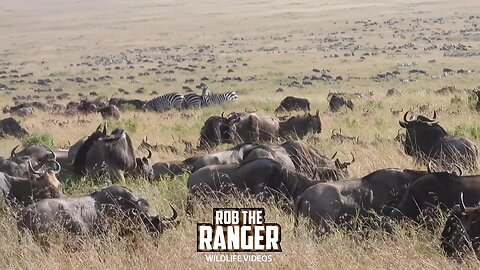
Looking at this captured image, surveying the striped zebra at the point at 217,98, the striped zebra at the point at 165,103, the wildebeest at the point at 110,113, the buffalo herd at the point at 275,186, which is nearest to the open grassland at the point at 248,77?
the buffalo herd at the point at 275,186

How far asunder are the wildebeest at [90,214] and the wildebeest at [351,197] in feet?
4.22

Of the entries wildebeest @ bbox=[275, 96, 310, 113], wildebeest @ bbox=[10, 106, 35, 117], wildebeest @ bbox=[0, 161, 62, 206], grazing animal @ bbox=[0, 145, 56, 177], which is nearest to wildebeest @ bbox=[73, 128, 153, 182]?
grazing animal @ bbox=[0, 145, 56, 177]

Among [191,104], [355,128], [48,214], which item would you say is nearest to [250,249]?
[48,214]

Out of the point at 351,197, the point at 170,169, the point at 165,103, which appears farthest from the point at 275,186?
the point at 165,103

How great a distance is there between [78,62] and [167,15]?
Result: 74.3m

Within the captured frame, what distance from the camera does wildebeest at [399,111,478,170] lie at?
1031 centimetres

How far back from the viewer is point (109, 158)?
11609 millimetres

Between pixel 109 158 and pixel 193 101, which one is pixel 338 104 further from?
pixel 109 158

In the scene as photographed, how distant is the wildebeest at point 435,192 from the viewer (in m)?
6.78

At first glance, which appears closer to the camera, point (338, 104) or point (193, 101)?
point (338, 104)

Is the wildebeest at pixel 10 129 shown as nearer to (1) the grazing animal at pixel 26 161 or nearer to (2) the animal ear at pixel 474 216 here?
(1) the grazing animal at pixel 26 161

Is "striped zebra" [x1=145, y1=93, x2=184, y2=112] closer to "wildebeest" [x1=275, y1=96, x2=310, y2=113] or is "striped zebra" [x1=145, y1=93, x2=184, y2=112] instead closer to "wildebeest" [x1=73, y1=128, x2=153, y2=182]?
"wildebeest" [x1=275, y1=96, x2=310, y2=113]

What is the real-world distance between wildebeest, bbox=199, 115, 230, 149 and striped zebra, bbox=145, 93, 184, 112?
14.6m
